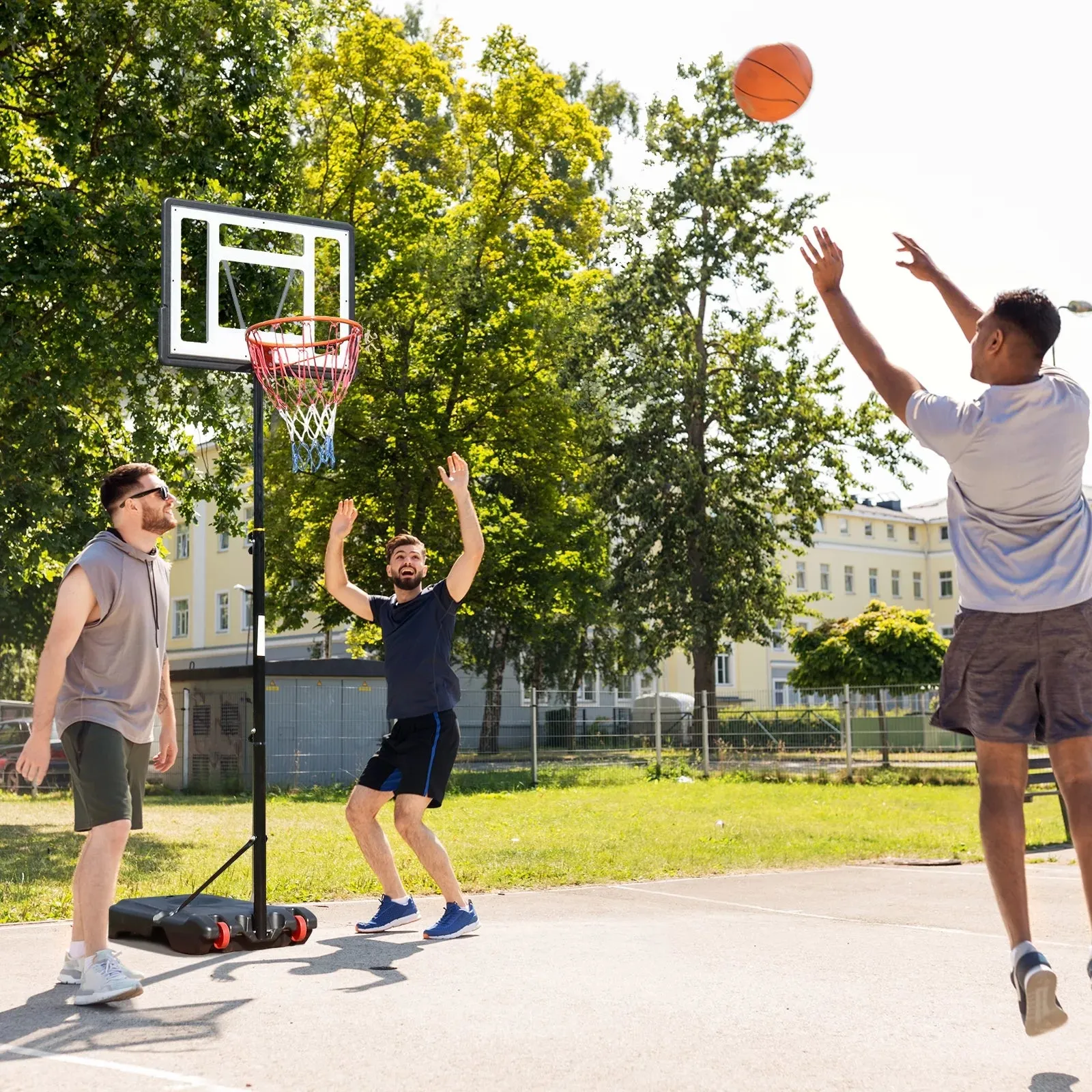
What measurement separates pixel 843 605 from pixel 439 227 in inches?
2001

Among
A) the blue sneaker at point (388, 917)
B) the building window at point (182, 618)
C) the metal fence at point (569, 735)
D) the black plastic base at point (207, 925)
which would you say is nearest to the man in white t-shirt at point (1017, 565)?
the black plastic base at point (207, 925)

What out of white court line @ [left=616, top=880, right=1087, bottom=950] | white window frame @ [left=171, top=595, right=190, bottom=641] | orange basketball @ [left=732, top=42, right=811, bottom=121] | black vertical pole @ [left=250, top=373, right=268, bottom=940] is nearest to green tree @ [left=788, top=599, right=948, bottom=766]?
white court line @ [left=616, top=880, right=1087, bottom=950]

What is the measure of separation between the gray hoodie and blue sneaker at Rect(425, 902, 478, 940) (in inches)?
83.5

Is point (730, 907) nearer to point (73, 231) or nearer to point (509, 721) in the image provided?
point (73, 231)

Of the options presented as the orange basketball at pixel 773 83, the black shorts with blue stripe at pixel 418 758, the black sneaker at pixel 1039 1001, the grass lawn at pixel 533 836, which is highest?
the orange basketball at pixel 773 83

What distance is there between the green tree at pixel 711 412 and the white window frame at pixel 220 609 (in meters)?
30.4

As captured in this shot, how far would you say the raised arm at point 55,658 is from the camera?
5785mm

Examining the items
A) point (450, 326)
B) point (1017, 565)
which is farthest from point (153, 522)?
point (450, 326)

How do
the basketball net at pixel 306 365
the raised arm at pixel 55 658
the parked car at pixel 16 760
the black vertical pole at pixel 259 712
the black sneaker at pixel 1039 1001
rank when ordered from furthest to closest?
1. the parked car at pixel 16 760
2. the basketball net at pixel 306 365
3. the black vertical pole at pixel 259 712
4. the raised arm at pixel 55 658
5. the black sneaker at pixel 1039 1001

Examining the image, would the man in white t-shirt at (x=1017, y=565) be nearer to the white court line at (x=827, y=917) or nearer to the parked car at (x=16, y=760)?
the white court line at (x=827, y=917)

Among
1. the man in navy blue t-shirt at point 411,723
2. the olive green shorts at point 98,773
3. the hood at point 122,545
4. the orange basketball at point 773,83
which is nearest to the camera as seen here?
the olive green shorts at point 98,773

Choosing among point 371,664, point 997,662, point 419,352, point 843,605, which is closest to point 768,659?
point 843,605

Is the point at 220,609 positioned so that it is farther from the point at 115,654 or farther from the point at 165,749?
the point at 115,654

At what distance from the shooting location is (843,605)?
7812 cm
